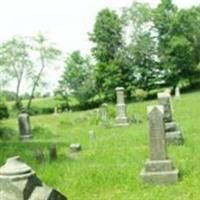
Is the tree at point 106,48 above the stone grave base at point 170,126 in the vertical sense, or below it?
above

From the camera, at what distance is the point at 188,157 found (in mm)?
14734

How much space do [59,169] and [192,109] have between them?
2179 cm

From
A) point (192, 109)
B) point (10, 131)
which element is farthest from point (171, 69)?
point (10, 131)

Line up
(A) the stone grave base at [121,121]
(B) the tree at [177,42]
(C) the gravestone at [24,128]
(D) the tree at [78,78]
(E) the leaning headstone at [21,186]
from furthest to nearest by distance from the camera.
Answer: (D) the tree at [78,78] < (B) the tree at [177,42] < (A) the stone grave base at [121,121] < (C) the gravestone at [24,128] < (E) the leaning headstone at [21,186]

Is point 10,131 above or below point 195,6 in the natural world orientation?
below

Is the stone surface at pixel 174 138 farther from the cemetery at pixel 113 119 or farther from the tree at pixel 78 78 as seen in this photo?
the tree at pixel 78 78

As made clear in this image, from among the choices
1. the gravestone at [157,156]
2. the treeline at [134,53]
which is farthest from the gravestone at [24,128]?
the treeline at [134,53]

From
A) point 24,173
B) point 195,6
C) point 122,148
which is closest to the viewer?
point 24,173

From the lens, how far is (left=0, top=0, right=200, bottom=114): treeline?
67.2m

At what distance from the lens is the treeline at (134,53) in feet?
220

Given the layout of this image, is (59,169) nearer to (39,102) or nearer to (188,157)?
(188,157)

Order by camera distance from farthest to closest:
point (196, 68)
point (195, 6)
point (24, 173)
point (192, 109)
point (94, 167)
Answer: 1. point (195, 6)
2. point (196, 68)
3. point (192, 109)
4. point (94, 167)
5. point (24, 173)

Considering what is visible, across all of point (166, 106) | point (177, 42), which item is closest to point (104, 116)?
point (166, 106)

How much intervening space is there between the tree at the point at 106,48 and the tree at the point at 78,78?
200 centimetres
